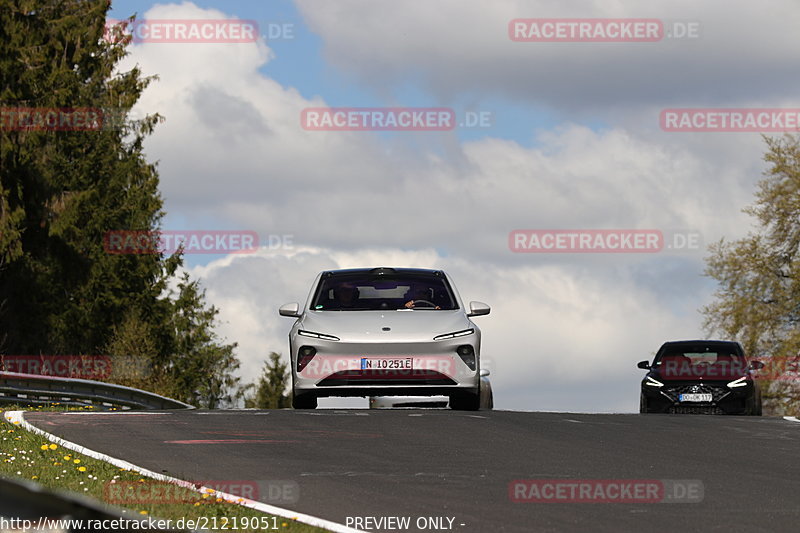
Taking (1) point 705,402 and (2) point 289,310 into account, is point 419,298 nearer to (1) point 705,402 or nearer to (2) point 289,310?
(2) point 289,310

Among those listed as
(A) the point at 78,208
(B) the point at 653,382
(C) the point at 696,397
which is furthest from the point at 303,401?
(A) the point at 78,208

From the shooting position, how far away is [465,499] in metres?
9.07

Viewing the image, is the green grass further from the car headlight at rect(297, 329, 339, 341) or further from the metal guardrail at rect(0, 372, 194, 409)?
the metal guardrail at rect(0, 372, 194, 409)

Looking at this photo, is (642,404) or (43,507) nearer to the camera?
(43,507)

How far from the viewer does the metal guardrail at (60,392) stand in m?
23.5

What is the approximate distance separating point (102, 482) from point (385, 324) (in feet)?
23.6

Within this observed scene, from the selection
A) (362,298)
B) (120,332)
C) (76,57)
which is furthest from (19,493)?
(120,332)

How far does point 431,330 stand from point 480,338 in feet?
2.56

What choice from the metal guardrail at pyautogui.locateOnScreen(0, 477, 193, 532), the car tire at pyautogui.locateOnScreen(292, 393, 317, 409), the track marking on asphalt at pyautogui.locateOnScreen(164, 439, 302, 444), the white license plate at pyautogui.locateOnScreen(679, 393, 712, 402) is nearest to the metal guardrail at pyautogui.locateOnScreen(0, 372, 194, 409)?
the car tire at pyautogui.locateOnScreen(292, 393, 317, 409)

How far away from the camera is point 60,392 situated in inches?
970

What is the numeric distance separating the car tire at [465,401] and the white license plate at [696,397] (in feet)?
18.1

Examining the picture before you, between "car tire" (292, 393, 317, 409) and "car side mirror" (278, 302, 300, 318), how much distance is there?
111cm

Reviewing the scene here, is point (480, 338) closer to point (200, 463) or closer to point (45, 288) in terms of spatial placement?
point (200, 463)

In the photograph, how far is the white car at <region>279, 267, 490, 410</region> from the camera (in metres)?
16.4
